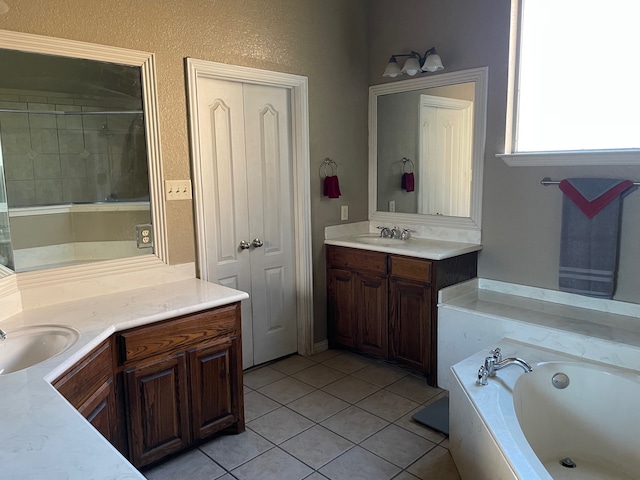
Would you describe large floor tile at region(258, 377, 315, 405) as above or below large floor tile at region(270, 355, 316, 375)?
below

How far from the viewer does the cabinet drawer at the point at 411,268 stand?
3141mm

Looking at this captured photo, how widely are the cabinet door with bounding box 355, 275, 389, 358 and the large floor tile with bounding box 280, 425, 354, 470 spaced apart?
3.16 ft

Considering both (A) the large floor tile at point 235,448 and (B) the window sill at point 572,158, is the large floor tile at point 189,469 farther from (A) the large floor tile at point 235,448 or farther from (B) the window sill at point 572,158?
(B) the window sill at point 572,158

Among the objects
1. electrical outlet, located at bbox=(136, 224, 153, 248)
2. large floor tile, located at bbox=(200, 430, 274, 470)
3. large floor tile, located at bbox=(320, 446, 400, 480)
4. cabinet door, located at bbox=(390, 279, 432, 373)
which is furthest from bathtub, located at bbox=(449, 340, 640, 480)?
electrical outlet, located at bbox=(136, 224, 153, 248)

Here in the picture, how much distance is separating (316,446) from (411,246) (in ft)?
4.85

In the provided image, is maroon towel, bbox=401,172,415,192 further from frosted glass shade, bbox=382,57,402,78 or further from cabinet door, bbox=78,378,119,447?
cabinet door, bbox=78,378,119,447

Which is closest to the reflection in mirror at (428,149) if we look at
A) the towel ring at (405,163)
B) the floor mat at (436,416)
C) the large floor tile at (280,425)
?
the towel ring at (405,163)

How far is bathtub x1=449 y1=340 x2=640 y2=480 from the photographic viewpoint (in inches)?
83.2

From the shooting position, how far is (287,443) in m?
2.56

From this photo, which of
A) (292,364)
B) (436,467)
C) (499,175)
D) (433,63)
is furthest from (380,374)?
(433,63)

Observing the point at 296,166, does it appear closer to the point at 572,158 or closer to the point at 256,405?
the point at 256,405

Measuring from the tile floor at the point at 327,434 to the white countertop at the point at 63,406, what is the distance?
0.77 m

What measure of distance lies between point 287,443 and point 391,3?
316 cm

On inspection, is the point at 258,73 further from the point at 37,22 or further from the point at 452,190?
the point at 452,190
